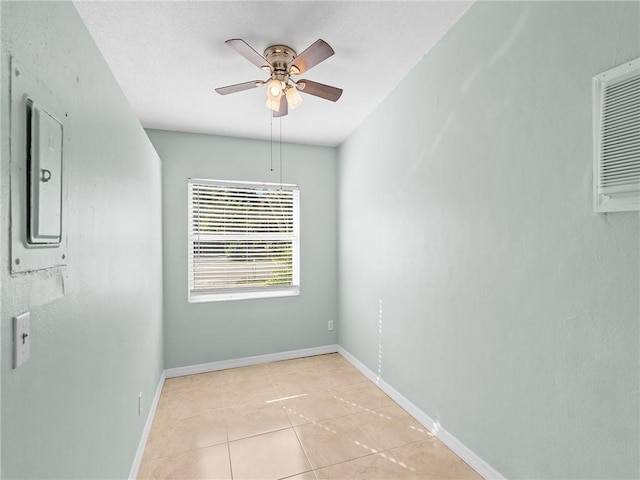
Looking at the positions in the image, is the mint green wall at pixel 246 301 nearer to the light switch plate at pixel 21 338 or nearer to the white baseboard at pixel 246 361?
the white baseboard at pixel 246 361

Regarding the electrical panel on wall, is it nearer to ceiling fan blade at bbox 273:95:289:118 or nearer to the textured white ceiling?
the textured white ceiling

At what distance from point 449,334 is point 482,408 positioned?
0.44m

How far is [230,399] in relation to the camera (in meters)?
2.78

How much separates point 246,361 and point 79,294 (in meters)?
2.69

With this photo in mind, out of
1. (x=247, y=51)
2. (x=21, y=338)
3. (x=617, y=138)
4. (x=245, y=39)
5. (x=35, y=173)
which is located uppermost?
(x=245, y=39)

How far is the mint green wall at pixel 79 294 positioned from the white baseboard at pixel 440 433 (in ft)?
6.27

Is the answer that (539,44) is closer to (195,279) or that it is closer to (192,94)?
(192,94)

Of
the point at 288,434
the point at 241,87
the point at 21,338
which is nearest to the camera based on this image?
the point at 21,338

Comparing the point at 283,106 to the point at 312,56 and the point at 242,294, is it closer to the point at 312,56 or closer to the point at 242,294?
the point at 312,56

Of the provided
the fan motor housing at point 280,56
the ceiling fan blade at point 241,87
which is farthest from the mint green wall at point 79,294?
the fan motor housing at point 280,56

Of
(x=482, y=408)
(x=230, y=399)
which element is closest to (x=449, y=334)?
(x=482, y=408)

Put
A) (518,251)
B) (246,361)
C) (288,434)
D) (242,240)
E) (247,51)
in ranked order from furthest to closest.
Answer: (242,240) → (246,361) → (288,434) → (247,51) → (518,251)

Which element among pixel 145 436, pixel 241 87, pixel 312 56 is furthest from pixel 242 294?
pixel 312 56

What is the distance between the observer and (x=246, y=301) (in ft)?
11.8
